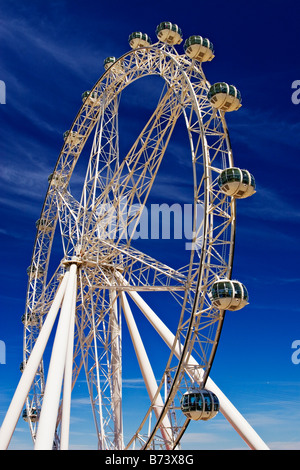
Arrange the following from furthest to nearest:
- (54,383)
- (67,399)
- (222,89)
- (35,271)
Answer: (35,271) → (67,399) → (222,89) → (54,383)

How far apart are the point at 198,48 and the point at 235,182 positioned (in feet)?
35.4

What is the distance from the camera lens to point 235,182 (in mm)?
Result: 25250

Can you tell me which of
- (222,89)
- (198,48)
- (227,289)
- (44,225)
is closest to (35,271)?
(44,225)

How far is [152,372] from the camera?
109ft

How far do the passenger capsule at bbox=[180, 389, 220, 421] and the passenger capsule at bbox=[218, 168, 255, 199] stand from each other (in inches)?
396

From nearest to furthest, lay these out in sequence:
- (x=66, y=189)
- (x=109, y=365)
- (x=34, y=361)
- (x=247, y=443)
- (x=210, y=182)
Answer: (x=247, y=443)
(x=210, y=182)
(x=34, y=361)
(x=109, y=365)
(x=66, y=189)

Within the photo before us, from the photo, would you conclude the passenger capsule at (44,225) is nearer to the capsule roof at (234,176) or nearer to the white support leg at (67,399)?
the white support leg at (67,399)

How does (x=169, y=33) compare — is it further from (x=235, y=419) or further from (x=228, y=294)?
(x=235, y=419)

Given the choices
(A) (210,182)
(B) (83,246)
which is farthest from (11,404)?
(A) (210,182)

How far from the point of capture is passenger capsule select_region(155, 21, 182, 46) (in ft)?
111

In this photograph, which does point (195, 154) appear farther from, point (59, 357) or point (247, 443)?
point (247, 443)

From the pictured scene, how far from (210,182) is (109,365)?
53.8 ft

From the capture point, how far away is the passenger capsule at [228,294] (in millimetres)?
23688

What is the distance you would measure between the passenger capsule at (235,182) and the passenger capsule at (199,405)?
10061mm
